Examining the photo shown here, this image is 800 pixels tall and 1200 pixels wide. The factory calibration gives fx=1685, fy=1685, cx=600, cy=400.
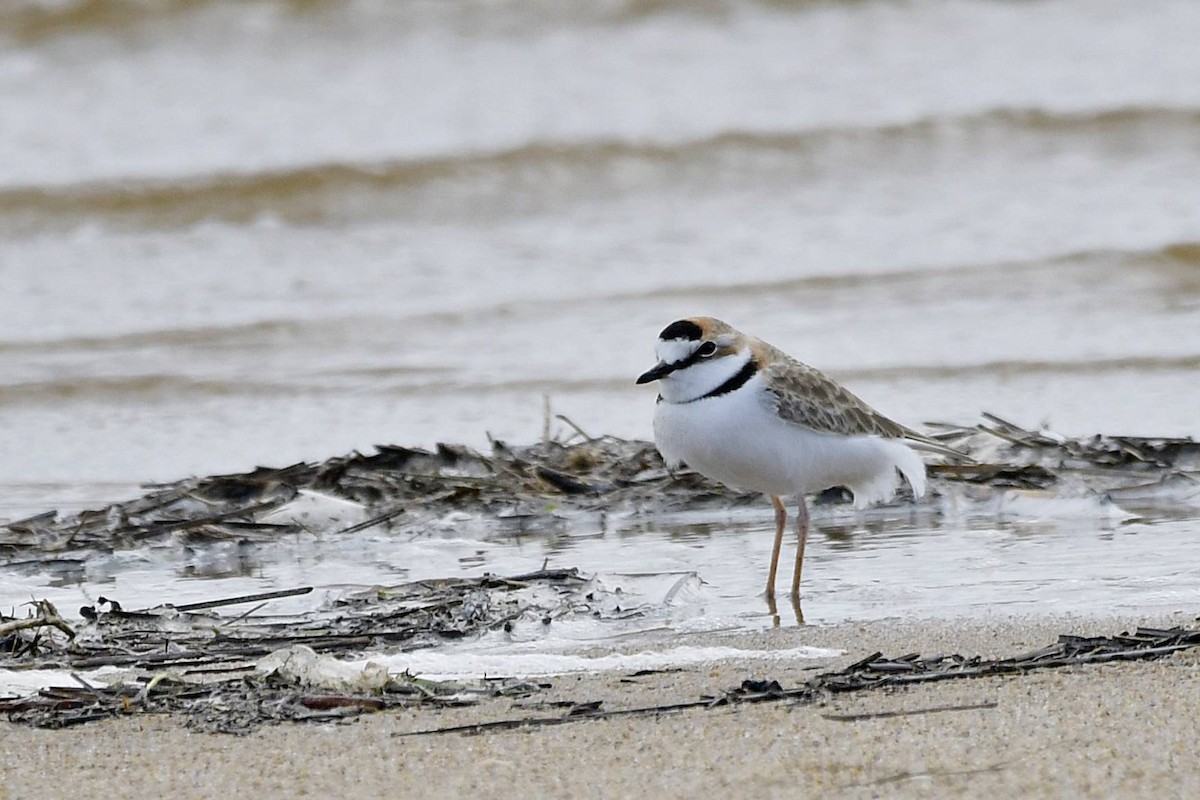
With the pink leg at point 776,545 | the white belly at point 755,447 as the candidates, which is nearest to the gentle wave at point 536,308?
the pink leg at point 776,545

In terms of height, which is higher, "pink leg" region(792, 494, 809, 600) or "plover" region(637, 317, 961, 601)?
"plover" region(637, 317, 961, 601)

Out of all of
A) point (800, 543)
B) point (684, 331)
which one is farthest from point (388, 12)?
point (800, 543)

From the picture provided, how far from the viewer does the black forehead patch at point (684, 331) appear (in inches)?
190

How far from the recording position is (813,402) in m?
4.88

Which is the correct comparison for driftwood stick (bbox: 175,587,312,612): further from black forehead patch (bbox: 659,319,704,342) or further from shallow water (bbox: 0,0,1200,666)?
black forehead patch (bbox: 659,319,704,342)

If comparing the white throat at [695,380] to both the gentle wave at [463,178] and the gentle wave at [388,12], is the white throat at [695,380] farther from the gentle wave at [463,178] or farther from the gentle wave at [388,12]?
the gentle wave at [388,12]

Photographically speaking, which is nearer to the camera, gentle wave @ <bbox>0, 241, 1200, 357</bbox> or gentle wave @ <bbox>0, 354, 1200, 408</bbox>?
gentle wave @ <bbox>0, 354, 1200, 408</bbox>

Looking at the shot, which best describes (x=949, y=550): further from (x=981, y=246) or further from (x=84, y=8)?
(x=84, y=8)

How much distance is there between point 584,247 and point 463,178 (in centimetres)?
153

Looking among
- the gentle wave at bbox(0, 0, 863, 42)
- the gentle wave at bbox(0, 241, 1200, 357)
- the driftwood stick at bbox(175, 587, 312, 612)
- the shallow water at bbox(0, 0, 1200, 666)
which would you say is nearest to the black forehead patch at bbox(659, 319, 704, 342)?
the shallow water at bbox(0, 0, 1200, 666)

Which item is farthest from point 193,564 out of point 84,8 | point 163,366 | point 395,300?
point 84,8

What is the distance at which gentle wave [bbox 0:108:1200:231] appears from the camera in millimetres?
11508

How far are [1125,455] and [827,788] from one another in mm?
3455

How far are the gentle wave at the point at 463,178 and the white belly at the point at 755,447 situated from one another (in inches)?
268
